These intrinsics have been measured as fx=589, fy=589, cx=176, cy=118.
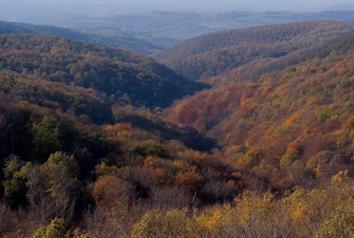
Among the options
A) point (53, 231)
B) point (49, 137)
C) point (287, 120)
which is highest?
point (53, 231)

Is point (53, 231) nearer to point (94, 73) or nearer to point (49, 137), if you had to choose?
point (49, 137)

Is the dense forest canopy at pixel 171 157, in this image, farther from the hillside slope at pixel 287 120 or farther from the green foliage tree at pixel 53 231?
the hillside slope at pixel 287 120

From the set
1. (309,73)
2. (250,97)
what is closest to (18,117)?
(250,97)

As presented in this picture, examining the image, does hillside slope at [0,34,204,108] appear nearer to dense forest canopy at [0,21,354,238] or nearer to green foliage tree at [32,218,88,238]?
dense forest canopy at [0,21,354,238]

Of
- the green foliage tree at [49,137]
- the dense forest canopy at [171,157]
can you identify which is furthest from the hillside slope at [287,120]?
the green foliage tree at [49,137]

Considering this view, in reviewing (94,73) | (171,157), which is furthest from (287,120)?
(94,73)

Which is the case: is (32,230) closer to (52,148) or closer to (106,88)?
(52,148)

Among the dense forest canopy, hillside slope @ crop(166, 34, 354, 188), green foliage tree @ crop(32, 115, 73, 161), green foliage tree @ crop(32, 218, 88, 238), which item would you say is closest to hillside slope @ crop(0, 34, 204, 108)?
the dense forest canopy

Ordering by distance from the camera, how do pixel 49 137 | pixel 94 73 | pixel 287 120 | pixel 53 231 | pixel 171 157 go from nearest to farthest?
pixel 53 231 → pixel 49 137 → pixel 171 157 → pixel 287 120 → pixel 94 73
